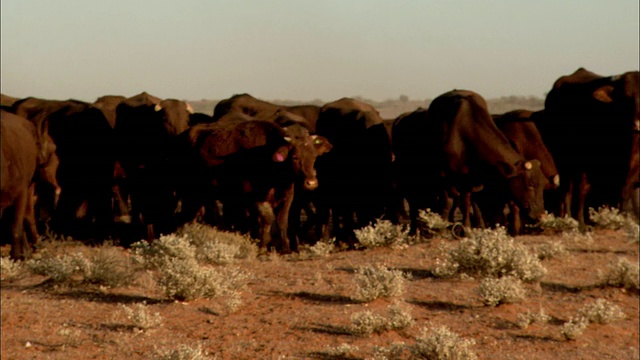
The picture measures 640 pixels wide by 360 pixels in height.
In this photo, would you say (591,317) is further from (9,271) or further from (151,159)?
(151,159)

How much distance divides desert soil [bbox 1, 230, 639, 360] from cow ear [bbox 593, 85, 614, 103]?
5.20m

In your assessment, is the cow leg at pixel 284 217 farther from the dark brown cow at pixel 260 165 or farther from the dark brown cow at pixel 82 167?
the dark brown cow at pixel 82 167

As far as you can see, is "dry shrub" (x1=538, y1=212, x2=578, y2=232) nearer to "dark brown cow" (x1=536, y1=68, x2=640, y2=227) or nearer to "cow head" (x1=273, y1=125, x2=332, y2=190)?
"dark brown cow" (x1=536, y1=68, x2=640, y2=227)

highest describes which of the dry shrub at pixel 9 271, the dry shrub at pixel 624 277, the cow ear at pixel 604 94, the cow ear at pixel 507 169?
the cow ear at pixel 604 94

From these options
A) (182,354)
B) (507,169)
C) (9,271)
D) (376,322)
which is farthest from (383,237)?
(182,354)

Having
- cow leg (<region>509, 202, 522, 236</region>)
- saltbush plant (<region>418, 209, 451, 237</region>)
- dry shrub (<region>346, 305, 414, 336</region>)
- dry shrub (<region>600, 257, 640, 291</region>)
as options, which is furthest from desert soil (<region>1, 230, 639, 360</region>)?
cow leg (<region>509, 202, 522, 236</region>)

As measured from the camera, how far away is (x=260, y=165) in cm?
1670

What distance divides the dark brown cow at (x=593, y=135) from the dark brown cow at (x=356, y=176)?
12.4 feet

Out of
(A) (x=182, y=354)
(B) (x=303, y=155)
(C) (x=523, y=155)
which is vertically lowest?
(A) (x=182, y=354)

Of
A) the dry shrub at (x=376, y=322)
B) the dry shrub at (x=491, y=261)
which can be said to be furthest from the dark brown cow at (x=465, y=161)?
the dry shrub at (x=376, y=322)

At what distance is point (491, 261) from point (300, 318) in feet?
11.3

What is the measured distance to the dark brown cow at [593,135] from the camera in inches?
705

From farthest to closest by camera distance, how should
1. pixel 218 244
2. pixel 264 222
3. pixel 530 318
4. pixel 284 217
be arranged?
1. pixel 284 217
2. pixel 264 222
3. pixel 218 244
4. pixel 530 318

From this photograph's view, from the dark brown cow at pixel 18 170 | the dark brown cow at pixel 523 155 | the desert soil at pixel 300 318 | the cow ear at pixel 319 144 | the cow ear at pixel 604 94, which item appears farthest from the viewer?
the cow ear at pixel 604 94
